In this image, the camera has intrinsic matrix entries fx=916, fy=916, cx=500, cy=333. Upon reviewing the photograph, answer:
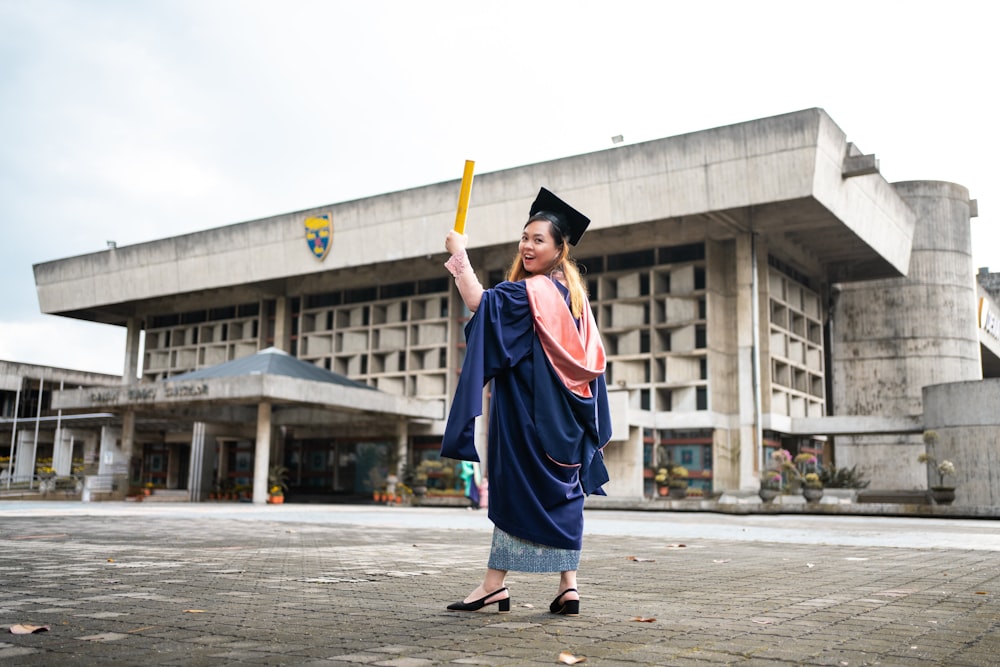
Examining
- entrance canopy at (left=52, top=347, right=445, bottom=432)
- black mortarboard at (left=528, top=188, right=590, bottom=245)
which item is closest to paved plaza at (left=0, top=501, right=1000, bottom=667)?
black mortarboard at (left=528, top=188, right=590, bottom=245)

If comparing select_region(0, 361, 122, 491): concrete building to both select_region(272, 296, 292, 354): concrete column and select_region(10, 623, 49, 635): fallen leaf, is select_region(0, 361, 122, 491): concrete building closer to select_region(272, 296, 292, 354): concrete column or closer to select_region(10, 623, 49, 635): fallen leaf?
select_region(272, 296, 292, 354): concrete column

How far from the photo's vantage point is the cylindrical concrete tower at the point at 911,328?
38.4 metres

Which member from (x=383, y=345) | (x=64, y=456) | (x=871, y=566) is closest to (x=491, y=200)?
(x=383, y=345)

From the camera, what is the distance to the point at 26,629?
3250mm

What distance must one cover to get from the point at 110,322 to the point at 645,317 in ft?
102

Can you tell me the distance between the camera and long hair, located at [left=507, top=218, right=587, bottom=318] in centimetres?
455

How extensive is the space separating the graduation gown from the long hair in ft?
0.26

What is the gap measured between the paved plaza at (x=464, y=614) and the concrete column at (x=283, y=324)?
36463 mm

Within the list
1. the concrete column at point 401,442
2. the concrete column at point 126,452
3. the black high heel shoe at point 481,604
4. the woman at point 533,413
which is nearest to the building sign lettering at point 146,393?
the concrete column at point 126,452

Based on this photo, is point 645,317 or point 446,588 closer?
point 446,588

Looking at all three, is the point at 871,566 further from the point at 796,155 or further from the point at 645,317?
the point at 645,317

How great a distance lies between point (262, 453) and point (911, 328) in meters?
27.4

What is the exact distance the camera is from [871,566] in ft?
22.1

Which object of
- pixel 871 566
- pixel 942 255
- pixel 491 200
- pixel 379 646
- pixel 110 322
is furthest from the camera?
pixel 110 322
